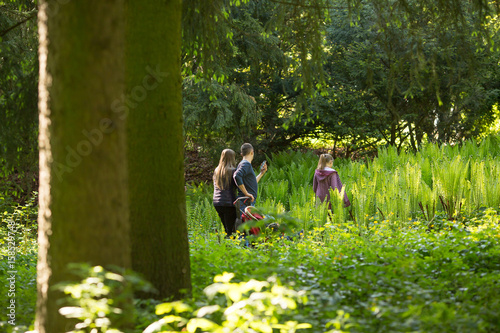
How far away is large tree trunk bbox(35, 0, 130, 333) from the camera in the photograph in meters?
2.23

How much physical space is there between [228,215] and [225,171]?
658 mm

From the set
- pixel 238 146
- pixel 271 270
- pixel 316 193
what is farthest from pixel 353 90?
pixel 271 270

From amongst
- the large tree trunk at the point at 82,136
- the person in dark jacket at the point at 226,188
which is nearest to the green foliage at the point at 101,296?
the large tree trunk at the point at 82,136

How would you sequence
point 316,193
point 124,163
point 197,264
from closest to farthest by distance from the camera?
point 124,163 < point 197,264 < point 316,193

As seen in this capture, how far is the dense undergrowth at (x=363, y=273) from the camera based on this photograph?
7.25ft

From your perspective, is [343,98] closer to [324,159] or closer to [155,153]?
[324,159]

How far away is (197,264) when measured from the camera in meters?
4.03

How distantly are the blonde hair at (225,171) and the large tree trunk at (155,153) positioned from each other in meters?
3.12

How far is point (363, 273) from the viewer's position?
3240 mm

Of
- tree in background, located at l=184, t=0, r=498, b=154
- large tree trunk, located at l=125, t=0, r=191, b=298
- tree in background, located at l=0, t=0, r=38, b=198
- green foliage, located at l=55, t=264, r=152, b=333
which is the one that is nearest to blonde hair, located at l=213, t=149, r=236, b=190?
tree in background, located at l=0, t=0, r=38, b=198

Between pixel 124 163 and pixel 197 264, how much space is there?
1.87 meters

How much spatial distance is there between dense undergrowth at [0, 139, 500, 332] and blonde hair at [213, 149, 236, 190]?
88cm

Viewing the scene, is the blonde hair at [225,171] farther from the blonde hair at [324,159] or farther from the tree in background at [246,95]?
the blonde hair at [324,159]

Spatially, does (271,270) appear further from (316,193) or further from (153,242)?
(316,193)
